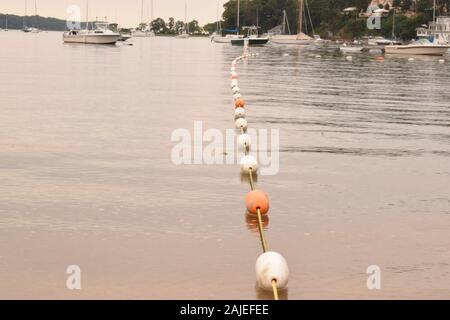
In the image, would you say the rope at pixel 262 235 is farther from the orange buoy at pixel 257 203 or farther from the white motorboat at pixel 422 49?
the white motorboat at pixel 422 49

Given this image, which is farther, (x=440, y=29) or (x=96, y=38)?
(x=440, y=29)

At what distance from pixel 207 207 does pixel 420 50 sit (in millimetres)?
79930

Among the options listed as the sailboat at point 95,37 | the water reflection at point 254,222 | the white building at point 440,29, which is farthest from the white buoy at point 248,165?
the white building at point 440,29

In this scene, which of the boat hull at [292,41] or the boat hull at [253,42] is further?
the boat hull at [292,41]

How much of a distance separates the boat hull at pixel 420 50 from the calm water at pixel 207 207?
65.3 m

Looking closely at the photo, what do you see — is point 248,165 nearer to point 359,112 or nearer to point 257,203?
point 257,203

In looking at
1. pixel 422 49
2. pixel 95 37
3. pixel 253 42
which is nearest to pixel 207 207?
pixel 422 49

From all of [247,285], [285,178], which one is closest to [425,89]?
[285,178]

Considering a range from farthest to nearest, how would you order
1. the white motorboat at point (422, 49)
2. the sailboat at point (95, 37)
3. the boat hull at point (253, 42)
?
the boat hull at point (253, 42) < the sailboat at point (95, 37) < the white motorboat at point (422, 49)

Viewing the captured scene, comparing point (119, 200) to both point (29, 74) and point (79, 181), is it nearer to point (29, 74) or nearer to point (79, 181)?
point (79, 181)

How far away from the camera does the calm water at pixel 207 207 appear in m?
8.79

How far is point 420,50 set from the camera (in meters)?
88.2

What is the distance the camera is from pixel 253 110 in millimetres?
25109

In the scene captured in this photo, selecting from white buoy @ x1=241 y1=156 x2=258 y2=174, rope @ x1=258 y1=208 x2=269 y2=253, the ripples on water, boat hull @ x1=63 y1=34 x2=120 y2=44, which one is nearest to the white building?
boat hull @ x1=63 y1=34 x2=120 y2=44
